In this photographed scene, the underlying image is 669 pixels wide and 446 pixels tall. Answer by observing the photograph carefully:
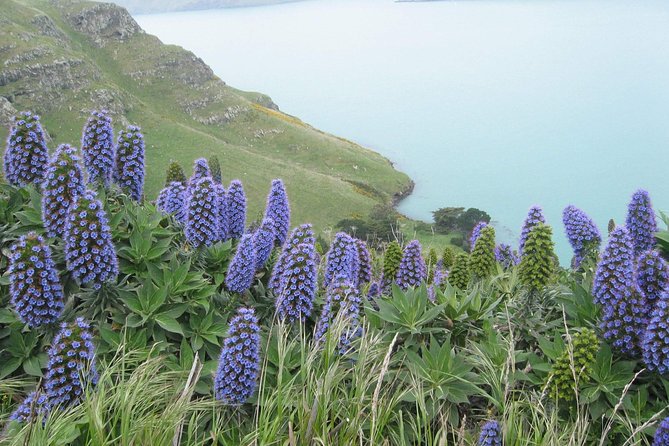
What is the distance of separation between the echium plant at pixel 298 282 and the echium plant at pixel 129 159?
10.2 feet

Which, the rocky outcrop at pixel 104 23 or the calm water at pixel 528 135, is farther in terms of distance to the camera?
the rocky outcrop at pixel 104 23

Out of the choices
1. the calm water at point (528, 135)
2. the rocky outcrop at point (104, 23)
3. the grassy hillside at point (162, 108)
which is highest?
the calm water at point (528, 135)

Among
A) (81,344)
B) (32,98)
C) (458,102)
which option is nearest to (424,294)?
(81,344)

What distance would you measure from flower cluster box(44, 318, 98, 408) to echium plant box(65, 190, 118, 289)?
2.56 ft

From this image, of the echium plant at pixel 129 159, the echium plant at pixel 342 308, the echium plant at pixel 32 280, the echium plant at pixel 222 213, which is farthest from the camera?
the echium plant at pixel 129 159

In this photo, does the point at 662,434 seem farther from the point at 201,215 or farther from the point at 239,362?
the point at 201,215

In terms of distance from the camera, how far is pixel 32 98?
86.9 metres

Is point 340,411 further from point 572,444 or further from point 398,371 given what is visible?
point 572,444

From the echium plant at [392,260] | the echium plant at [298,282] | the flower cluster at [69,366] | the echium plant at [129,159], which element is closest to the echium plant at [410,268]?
the echium plant at [392,260]

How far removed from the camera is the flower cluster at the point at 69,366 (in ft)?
14.0

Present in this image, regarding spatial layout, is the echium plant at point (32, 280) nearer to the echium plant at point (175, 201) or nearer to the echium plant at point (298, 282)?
the echium plant at point (298, 282)

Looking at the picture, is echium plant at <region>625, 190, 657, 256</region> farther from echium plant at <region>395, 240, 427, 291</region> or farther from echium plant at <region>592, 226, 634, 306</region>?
echium plant at <region>395, 240, 427, 291</region>

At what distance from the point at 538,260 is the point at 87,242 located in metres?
4.66

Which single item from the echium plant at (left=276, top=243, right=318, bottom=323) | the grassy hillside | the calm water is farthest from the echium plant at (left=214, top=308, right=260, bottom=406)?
the calm water
